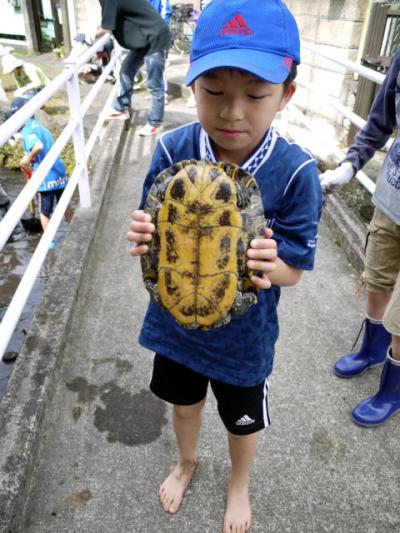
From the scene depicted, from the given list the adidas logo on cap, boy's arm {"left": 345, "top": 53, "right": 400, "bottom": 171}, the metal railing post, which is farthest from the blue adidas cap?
the metal railing post

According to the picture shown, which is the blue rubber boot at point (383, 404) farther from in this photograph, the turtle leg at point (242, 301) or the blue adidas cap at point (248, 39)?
the blue adidas cap at point (248, 39)

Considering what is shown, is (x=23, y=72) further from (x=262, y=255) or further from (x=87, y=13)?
(x=262, y=255)

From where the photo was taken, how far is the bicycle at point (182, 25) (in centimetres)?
1373

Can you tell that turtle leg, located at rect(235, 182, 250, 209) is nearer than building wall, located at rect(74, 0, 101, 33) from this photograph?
Yes

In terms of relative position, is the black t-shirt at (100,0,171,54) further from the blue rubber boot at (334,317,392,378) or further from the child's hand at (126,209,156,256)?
the child's hand at (126,209,156,256)

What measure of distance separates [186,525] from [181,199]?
4.46 feet

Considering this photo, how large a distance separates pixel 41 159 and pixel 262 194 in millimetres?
3426

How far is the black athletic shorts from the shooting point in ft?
5.31

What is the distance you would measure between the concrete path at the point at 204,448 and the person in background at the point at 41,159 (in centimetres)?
176

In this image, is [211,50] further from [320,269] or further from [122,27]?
[122,27]

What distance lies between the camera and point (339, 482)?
2016 mm

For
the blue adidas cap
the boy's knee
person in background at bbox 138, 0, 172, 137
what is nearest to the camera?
the blue adidas cap

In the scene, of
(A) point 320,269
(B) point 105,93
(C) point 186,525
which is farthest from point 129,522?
(B) point 105,93

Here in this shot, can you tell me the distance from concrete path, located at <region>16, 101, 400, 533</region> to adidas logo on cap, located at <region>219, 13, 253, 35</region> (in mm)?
1755
